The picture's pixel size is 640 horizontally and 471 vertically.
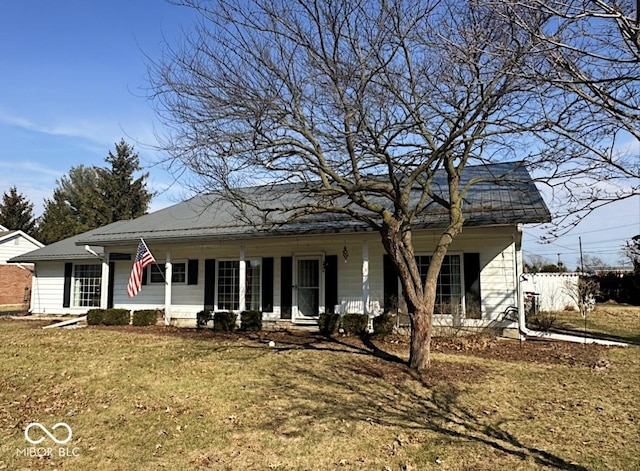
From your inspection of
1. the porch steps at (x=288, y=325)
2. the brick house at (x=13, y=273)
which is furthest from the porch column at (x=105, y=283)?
the brick house at (x=13, y=273)

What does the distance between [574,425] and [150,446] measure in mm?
4907

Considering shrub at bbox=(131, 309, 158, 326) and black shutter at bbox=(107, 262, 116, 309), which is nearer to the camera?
shrub at bbox=(131, 309, 158, 326)

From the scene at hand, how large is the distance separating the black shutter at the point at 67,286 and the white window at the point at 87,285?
191 millimetres

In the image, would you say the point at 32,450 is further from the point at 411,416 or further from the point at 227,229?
the point at 227,229

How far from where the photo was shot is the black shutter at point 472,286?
12.0m

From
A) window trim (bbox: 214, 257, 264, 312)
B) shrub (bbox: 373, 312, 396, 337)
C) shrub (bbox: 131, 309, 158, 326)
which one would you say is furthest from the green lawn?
window trim (bbox: 214, 257, 264, 312)

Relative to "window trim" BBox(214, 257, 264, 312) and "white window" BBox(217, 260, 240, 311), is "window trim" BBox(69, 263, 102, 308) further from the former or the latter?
"white window" BBox(217, 260, 240, 311)

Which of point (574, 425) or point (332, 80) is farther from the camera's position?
point (332, 80)

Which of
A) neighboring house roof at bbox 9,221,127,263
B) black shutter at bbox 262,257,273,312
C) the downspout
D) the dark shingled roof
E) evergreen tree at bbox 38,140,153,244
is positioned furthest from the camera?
evergreen tree at bbox 38,140,153,244

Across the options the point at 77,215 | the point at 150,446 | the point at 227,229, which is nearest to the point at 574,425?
the point at 150,446

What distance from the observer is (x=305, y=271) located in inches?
570

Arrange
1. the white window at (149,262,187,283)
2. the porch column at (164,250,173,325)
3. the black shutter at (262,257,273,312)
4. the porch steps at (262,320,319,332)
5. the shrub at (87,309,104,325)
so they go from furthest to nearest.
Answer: the white window at (149,262,187,283)
the porch column at (164,250,173,325)
the shrub at (87,309,104,325)
the black shutter at (262,257,273,312)
the porch steps at (262,320,319,332)

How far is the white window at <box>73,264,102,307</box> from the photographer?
1822 centimetres

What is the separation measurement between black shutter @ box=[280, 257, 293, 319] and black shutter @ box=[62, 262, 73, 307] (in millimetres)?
9411
